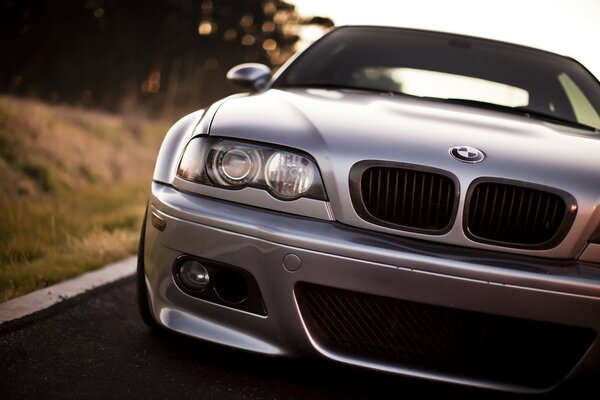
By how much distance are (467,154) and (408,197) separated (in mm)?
254

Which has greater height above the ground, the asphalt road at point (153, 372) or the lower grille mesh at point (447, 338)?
the lower grille mesh at point (447, 338)

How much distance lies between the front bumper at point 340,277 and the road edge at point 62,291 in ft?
2.96

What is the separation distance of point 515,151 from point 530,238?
33 centimetres

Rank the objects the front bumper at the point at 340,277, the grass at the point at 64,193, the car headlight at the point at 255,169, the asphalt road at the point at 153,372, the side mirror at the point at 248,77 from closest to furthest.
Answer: the front bumper at the point at 340,277 < the asphalt road at the point at 153,372 < the car headlight at the point at 255,169 < the side mirror at the point at 248,77 < the grass at the point at 64,193

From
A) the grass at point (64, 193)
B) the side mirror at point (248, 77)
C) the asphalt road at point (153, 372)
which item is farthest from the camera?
the grass at point (64, 193)

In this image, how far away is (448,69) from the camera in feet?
13.0

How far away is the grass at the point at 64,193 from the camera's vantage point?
418 centimetres

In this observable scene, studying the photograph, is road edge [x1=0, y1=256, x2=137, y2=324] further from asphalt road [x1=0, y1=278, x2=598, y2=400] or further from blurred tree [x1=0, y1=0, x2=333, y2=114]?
blurred tree [x1=0, y1=0, x2=333, y2=114]

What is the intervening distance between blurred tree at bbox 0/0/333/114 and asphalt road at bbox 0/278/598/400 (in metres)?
10.7

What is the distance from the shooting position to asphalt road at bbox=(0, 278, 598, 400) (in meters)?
2.37

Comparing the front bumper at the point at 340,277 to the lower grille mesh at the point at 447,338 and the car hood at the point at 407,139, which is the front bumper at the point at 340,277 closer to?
the lower grille mesh at the point at 447,338

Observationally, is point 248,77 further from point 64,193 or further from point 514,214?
point 64,193

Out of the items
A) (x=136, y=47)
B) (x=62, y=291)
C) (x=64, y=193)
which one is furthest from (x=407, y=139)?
(x=136, y=47)

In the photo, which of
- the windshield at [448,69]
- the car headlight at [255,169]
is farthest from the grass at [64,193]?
the windshield at [448,69]
